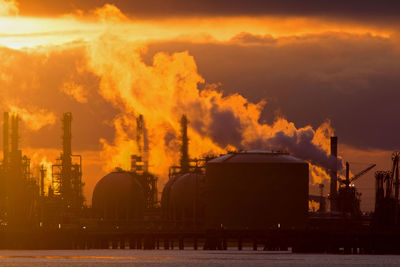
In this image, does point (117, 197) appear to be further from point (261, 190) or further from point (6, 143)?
point (261, 190)

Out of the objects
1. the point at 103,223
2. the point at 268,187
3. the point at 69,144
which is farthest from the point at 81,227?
the point at 268,187

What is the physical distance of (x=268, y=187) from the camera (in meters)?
162

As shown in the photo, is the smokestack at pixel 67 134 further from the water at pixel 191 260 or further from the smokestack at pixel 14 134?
the water at pixel 191 260

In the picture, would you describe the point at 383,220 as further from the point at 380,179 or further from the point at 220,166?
the point at 220,166

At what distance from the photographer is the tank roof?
533ft

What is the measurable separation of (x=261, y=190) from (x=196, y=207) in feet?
66.6

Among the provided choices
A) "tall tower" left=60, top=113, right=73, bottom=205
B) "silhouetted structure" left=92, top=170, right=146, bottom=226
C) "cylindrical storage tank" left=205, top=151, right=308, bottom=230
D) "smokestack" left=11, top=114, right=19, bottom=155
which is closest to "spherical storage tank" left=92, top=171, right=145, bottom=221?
"silhouetted structure" left=92, top=170, right=146, bottom=226

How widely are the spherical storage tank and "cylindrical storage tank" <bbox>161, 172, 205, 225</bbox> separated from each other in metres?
5.65

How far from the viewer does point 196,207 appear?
590 ft

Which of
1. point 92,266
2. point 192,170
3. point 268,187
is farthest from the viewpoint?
point 192,170

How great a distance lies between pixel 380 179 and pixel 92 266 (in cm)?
5841

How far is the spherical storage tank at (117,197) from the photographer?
188500mm

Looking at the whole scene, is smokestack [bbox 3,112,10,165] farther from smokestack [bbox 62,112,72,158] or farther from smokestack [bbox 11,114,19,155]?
smokestack [bbox 62,112,72,158]

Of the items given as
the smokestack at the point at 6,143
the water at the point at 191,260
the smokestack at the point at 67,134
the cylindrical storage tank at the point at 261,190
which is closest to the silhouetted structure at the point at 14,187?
the smokestack at the point at 6,143
